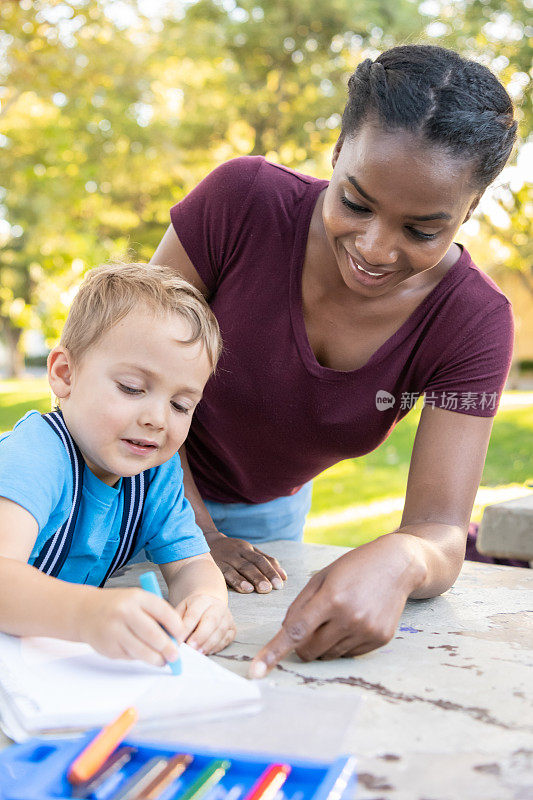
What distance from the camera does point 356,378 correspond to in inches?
60.4

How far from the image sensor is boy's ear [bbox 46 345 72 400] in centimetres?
127

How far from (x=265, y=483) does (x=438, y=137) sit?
0.81 m

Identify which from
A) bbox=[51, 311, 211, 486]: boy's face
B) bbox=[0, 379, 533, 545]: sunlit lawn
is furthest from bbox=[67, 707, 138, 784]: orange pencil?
bbox=[0, 379, 533, 545]: sunlit lawn

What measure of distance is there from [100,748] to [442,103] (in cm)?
101

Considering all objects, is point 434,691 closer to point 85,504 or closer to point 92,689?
point 92,689

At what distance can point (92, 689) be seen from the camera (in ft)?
3.00

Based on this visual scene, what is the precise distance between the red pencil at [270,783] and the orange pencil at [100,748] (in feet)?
0.46

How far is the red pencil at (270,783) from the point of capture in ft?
2.31

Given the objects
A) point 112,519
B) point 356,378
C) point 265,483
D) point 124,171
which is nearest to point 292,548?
point 265,483

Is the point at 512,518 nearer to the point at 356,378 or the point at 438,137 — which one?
the point at 356,378

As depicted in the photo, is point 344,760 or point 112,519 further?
point 112,519

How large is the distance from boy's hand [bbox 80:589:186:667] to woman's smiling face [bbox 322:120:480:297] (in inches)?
26.5

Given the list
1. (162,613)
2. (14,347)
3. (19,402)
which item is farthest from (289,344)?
(14,347)

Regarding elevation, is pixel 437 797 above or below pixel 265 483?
above
